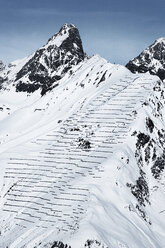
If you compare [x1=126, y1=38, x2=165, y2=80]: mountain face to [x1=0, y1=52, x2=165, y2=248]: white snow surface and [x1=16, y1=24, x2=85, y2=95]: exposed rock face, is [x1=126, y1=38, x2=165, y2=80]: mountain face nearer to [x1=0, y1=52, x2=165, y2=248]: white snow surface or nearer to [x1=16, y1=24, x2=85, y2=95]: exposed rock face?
[x1=16, y1=24, x2=85, y2=95]: exposed rock face

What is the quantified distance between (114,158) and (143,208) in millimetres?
5244

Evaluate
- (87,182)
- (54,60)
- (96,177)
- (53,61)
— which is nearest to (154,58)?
(54,60)

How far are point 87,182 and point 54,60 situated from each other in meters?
104

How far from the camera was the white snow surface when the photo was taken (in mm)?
19344

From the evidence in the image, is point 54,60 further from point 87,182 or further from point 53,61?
point 87,182

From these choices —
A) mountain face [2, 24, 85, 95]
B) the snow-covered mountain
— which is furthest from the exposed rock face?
the snow-covered mountain

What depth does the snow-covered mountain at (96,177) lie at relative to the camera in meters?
19.5

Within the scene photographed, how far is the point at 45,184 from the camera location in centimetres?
2722

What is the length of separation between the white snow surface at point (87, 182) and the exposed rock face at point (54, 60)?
6986 cm

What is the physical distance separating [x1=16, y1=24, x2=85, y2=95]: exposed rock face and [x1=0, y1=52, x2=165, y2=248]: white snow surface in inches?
2750

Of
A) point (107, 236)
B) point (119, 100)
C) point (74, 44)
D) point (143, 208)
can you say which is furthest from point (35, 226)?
point (74, 44)

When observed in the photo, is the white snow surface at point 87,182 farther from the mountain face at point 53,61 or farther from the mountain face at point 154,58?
the mountain face at point 154,58

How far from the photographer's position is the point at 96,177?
1004 inches

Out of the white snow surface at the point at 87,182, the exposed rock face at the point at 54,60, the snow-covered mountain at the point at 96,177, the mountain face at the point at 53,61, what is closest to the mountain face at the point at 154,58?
the exposed rock face at the point at 54,60
